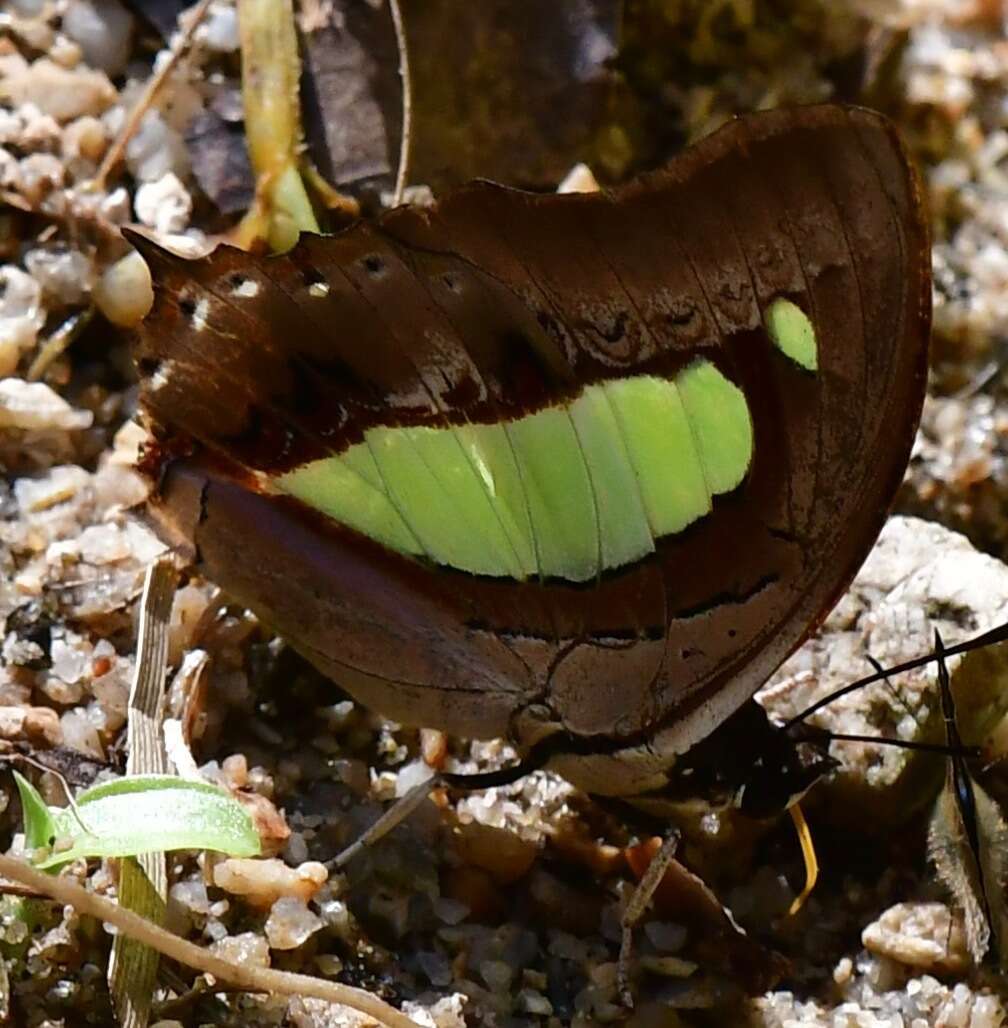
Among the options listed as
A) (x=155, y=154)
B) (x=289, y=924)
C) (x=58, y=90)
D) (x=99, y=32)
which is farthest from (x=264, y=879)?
(x=99, y=32)

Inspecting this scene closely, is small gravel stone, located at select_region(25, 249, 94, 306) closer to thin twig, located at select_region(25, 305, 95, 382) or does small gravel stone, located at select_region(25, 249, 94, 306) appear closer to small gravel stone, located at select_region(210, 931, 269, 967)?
thin twig, located at select_region(25, 305, 95, 382)

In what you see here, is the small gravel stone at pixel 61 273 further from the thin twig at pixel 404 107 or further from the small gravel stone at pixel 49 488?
the thin twig at pixel 404 107

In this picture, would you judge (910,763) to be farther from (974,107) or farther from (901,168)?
(974,107)

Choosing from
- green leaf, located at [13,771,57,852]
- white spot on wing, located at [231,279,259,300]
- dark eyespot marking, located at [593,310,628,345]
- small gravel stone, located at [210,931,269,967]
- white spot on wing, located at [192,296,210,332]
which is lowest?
small gravel stone, located at [210,931,269,967]

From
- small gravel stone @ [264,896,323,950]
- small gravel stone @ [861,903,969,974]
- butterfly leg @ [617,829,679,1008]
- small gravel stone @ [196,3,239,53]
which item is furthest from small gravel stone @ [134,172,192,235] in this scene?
small gravel stone @ [861,903,969,974]

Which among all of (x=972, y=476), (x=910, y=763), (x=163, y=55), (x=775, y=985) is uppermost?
(x=163, y=55)

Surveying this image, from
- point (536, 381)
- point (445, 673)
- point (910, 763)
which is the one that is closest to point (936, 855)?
point (910, 763)
